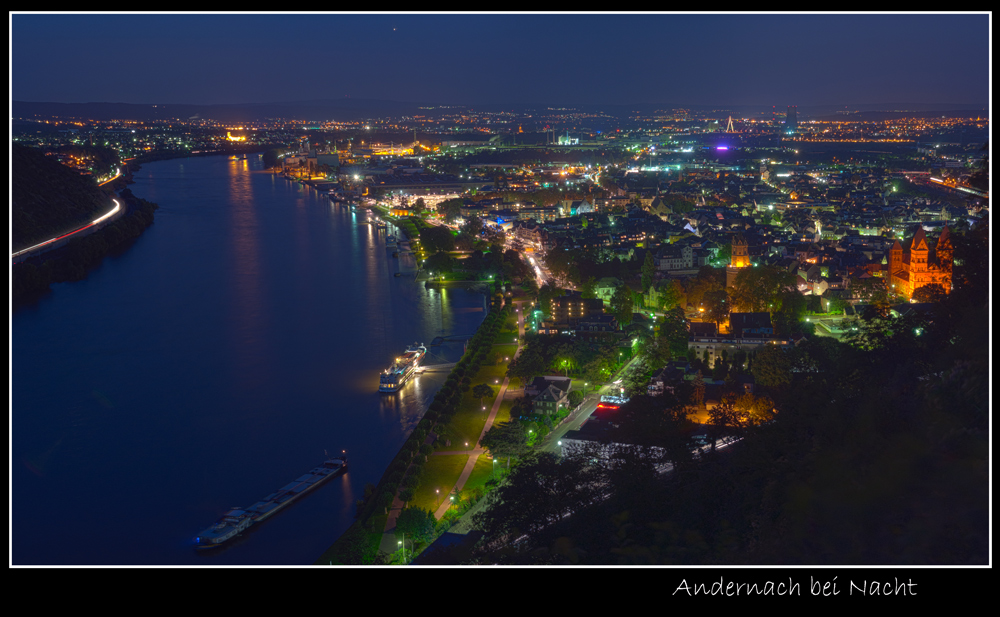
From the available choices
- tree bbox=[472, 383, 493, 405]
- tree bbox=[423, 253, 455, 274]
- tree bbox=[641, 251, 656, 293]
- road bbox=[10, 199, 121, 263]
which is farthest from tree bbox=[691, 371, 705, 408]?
road bbox=[10, 199, 121, 263]

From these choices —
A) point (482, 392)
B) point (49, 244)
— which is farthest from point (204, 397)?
point (49, 244)

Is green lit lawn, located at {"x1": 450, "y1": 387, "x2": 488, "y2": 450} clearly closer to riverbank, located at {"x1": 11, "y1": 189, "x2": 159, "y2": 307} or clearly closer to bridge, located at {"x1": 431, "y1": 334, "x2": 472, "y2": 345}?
bridge, located at {"x1": 431, "y1": 334, "x2": 472, "y2": 345}

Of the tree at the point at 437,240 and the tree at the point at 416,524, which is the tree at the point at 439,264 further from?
the tree at the point at 416,524

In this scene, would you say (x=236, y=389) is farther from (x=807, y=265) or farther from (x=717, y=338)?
(x=807, y=265)

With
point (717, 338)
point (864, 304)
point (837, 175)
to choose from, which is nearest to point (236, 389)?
point (717, 338)

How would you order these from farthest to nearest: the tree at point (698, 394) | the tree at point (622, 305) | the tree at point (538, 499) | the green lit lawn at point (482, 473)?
the tree at point (622, 305)
the tree at point (698, 394)
the green lit lawn at point (482, 473)
the tree at point (538, 499)

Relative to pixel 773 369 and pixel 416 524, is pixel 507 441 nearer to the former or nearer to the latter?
pixel 416 524

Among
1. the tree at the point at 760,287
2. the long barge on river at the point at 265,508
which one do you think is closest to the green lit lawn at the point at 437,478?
the long barge on river at the point at 265,508
